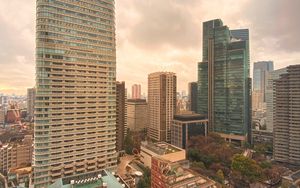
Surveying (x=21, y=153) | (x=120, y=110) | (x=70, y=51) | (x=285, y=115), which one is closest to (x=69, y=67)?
(x=70, y=51)

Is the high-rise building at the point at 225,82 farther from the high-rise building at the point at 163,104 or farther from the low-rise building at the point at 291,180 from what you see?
the low-rise building at the point at 291,180

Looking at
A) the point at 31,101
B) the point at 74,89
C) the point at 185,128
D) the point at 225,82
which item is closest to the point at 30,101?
the point at 31,101

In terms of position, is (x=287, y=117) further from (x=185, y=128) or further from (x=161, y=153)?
(x=161, y=153)

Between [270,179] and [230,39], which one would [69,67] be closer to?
[270,179]

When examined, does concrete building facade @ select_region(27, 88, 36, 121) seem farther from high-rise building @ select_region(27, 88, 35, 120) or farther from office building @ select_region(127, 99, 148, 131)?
office building @ select_region(127, 99, 148, 131)

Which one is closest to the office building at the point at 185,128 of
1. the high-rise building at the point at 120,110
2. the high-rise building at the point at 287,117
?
the high-rise building at the point at 120,110

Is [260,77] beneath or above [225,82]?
above
